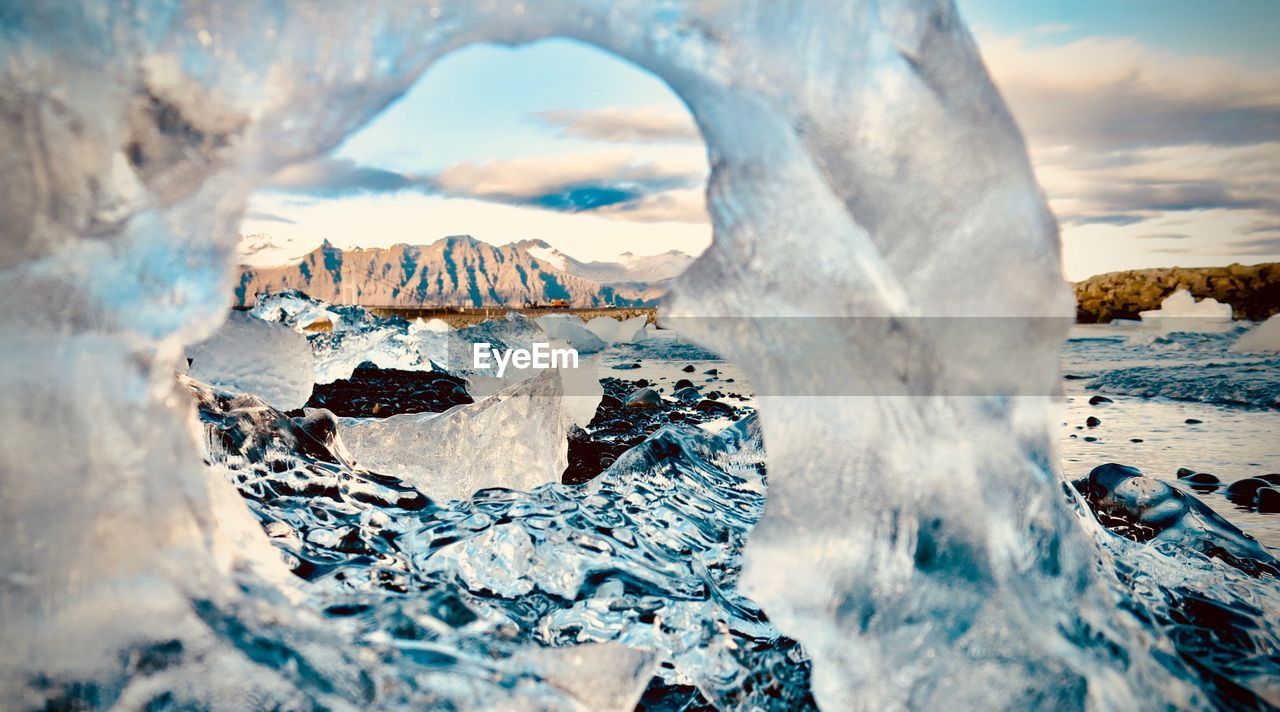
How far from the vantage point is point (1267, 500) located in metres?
2.98

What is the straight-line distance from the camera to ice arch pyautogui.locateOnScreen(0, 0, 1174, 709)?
1.13 metres

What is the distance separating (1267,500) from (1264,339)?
579cm

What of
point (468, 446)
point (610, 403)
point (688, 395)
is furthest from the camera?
point (688, 395)

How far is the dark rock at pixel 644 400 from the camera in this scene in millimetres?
5020

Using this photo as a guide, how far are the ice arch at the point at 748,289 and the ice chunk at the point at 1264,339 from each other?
7947 millimetres

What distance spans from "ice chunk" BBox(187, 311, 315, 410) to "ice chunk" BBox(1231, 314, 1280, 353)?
8.37 meters

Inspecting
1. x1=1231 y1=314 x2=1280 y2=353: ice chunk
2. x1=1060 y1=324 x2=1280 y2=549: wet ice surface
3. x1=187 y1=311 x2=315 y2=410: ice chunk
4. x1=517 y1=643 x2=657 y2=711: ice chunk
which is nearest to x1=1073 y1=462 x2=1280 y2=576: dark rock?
x1=1060 y1=324 x2=1280 y2=549: wet ice surface

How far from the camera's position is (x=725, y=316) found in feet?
4.33

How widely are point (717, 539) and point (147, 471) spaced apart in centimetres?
141

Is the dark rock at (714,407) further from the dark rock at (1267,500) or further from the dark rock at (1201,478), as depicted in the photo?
the dark rock at (1267,500)

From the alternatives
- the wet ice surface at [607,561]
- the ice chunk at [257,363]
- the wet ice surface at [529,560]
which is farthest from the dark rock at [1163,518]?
the ice chunk at [257,363]

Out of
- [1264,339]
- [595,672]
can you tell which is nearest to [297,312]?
[595,672]

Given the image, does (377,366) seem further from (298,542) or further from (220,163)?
(220,163)

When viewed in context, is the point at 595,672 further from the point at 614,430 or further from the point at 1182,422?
the point at 1182,422
